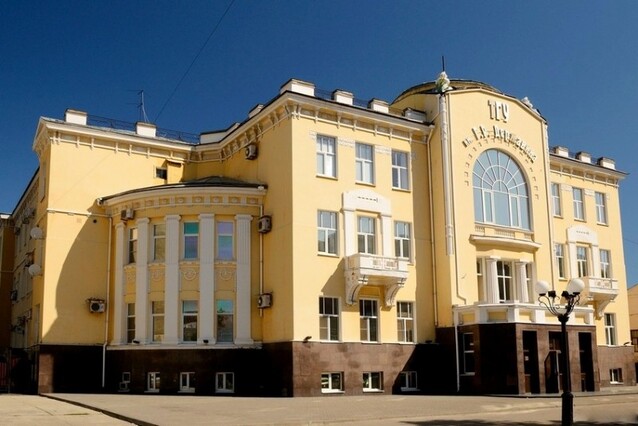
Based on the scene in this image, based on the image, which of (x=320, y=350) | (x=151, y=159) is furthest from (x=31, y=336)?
(x=320, y=350)

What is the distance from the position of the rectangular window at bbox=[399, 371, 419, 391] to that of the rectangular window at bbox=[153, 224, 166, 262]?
10764 millimetres

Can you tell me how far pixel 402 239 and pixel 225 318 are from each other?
788cm

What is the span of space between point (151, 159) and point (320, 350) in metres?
12.3

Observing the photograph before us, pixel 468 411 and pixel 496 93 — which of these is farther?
pixel 496 93

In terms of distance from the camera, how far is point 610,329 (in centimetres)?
3619

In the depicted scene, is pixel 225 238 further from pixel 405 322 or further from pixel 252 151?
pixel 405 322

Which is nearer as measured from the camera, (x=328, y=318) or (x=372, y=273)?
(x=372, y=273)

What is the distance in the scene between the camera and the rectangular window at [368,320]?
27703 millimetres

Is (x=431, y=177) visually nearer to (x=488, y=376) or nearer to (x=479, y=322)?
(x=479, y=322)

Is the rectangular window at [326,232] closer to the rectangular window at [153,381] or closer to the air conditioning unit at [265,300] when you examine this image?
the air conditioning unit at [265,300]

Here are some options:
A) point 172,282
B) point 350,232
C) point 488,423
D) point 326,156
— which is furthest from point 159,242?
point 488,423

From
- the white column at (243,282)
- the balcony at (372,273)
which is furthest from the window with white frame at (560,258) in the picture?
the white column at (243,282)

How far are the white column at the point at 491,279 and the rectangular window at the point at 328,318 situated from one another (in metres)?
7.15

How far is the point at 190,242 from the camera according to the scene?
93.9ft
